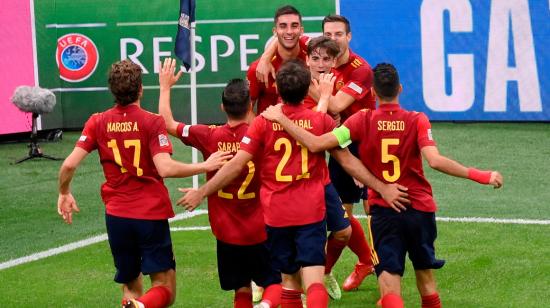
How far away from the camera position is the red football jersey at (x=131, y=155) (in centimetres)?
847

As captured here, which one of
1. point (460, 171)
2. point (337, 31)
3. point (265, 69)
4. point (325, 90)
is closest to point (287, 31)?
point (265, 69)

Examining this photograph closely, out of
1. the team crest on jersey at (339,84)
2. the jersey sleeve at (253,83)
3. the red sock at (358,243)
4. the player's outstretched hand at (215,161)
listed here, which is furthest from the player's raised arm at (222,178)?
the red sock at (358,243)

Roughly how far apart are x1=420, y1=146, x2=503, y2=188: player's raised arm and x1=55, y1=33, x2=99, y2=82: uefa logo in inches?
523

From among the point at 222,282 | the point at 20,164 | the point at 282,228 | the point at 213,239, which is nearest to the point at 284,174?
the point at 282,228

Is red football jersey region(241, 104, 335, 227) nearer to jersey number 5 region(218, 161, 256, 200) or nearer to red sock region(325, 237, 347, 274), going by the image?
jersey number 5 region(218, 161, 256, 200)

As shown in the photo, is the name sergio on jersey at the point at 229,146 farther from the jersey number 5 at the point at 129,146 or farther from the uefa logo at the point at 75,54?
the uefa logo at the point at 75,54

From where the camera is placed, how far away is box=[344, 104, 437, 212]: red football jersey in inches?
330

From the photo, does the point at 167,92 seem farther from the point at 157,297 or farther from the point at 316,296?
the point at 316,296

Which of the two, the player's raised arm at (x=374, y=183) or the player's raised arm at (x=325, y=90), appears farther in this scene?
the player's raised arm at (x=325, y=90)

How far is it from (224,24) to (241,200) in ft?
39.7

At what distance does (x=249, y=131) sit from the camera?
8.38 metres

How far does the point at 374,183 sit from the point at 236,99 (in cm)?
116

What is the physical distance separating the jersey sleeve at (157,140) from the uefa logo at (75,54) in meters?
12.6

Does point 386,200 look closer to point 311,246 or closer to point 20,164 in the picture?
point 311,246
